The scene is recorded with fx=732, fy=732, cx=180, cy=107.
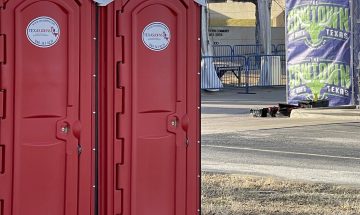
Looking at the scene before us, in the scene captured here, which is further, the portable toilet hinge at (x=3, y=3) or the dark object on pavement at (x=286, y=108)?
the dark object on pavement at (x=286, y=108)

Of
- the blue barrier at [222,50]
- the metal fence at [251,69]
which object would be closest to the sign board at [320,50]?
the metal fence at [251,69]

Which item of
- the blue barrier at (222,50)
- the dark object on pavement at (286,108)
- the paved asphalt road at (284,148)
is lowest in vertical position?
the paved asphalt road at (284,148)

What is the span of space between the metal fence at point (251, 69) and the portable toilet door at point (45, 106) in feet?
72.9

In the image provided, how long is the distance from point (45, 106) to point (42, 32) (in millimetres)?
515

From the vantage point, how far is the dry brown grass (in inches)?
307

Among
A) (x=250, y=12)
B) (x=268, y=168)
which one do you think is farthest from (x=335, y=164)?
(x=250, y=12)

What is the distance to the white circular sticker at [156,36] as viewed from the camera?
556 centimetres

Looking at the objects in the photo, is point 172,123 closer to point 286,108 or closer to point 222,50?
point 286,108

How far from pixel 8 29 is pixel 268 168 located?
625 cm

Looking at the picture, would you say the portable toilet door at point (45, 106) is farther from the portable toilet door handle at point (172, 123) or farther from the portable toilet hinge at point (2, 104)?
the portable toilet door handle at point (172, 123)

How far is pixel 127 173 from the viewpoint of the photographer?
5555 mm

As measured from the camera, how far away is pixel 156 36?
5.61m

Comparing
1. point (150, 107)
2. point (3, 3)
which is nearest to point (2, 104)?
point (3, 3)

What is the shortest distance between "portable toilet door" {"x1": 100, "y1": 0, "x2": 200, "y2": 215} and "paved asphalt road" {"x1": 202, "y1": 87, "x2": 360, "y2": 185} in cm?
411
